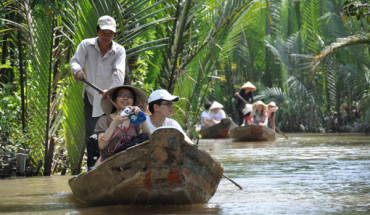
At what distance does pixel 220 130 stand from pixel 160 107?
16003 mm

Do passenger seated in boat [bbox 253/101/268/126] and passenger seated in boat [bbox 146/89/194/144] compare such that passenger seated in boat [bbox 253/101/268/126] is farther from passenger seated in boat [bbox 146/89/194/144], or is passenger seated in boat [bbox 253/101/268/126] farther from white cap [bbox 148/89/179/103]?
white cap [bbox 148/89/179/103]

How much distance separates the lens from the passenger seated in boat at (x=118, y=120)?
6.23m

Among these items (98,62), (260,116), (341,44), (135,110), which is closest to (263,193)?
(135,110)

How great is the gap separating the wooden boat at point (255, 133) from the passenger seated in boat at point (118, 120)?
42.5 feet

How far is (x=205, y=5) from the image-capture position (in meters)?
9.23

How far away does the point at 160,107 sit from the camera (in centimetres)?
667

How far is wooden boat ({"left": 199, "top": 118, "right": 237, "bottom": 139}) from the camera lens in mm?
22438

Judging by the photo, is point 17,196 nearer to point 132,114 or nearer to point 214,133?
point 132,114

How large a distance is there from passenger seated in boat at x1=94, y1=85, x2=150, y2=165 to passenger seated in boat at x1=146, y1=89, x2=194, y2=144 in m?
0.09

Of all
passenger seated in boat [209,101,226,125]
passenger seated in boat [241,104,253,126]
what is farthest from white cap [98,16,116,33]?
passenger seated in boat [209,101,226,125]

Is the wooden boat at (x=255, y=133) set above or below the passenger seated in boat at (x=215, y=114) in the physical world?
below

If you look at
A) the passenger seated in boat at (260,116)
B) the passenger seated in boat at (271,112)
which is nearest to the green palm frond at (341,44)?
the passenger seated in boat at (260,116)

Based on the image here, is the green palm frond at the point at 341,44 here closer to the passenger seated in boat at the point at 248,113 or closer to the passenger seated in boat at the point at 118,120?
the passenger seated in boat at the point at 248,113

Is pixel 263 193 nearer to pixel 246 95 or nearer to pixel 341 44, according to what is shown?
pixel 341 44
